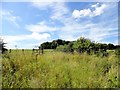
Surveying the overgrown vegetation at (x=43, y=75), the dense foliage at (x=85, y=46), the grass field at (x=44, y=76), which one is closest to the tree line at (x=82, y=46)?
the dense foliage at (x=85, y=46)

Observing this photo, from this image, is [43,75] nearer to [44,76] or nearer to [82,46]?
[44,76]

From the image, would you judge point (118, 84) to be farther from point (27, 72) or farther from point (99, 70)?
point (27, 72)

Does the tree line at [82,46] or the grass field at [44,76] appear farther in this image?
the tree line at [82,46]

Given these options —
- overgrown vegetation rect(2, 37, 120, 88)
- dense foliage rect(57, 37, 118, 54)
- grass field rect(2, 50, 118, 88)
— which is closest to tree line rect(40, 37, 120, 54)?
dense foliage rect(57, 37, 118, 54)

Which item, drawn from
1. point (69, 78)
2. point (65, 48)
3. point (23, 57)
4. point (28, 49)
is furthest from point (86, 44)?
point (69, 78)

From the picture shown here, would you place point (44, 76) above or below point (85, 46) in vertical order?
below

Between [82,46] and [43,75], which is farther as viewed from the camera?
[82,46]

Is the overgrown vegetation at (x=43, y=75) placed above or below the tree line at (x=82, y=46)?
below

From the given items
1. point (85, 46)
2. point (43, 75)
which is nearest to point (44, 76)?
point (43, 75)

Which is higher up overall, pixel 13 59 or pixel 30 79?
pixel 13 59

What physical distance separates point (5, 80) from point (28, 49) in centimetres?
334

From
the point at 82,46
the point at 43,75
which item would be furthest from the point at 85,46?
the point at 43,75

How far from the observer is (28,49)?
29.9 ft

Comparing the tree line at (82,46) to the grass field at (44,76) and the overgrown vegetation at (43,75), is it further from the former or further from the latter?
the grass field at (44,76)
